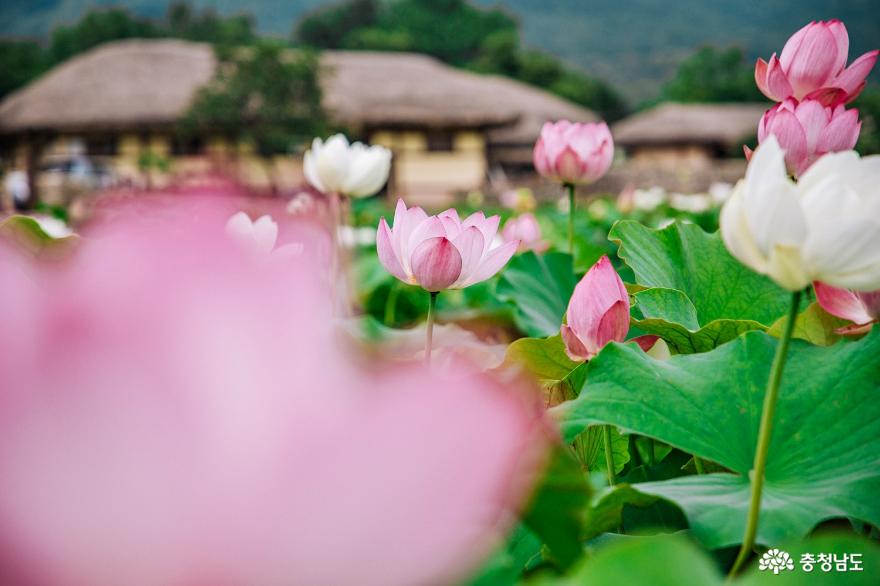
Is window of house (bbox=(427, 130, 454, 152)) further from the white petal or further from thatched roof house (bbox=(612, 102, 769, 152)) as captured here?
the white petal

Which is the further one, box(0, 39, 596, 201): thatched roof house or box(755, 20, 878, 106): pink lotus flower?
box(0, 39, 596, 201): thatched roof house

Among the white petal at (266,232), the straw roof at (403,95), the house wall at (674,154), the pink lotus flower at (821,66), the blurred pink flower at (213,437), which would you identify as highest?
the pink lotus flower at (821,66)

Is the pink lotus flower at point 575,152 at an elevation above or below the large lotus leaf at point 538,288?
above

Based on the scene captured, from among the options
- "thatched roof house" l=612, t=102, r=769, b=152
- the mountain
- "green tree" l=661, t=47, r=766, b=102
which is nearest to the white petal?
"thatched roof house" l=612, t=102, r=769, b=152

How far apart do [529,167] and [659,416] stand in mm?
20534

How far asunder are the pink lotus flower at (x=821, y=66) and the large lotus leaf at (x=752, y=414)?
0.79ft

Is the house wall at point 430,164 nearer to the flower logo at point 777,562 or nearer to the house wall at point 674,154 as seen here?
the house wall at point 674,154

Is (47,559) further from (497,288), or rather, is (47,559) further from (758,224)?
(497,288)

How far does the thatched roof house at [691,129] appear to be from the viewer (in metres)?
20.1

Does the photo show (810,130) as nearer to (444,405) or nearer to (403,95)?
(444,405)

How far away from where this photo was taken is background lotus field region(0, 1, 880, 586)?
0.17 meters

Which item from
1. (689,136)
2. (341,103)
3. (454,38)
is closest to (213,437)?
(341,103)

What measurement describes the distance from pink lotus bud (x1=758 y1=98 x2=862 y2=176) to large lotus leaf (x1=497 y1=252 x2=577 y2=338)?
14.8 inches

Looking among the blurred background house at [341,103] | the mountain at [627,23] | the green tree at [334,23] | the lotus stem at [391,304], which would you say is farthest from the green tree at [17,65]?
the mountain at [627,23]
